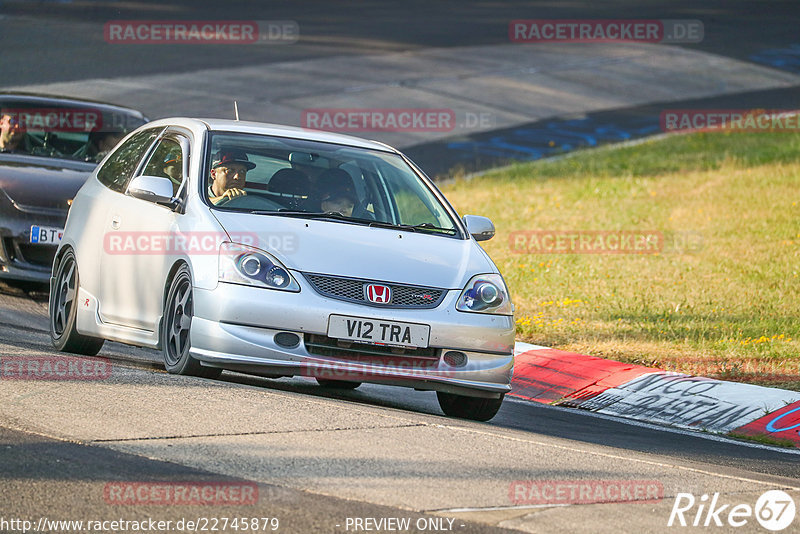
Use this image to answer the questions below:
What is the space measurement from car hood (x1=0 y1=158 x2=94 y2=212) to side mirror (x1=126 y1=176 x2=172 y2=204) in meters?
3.84

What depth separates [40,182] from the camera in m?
12.0

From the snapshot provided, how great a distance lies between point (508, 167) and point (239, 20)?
1597 centimetres

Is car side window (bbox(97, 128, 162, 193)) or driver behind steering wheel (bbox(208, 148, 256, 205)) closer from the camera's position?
driver behind steering wheel (bbox(208, 148, 256, 205))

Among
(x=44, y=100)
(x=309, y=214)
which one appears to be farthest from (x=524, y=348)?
(x=44, y=100)

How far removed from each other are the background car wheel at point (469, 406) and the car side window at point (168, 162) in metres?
2.16

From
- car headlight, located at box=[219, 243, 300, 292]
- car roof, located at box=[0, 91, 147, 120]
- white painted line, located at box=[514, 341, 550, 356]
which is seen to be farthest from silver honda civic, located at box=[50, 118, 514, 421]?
car roof, located at box=[0, 91, 147, 120]

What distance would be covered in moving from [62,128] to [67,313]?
4.59 metres

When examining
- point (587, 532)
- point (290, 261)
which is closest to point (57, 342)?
point (290, 261)

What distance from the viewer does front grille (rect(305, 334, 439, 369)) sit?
24.5ft

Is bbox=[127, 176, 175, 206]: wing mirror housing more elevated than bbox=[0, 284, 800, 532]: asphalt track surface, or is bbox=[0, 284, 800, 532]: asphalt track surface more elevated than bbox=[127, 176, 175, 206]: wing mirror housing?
bbox=[127, 176, 175, 206]: wing mirror housing

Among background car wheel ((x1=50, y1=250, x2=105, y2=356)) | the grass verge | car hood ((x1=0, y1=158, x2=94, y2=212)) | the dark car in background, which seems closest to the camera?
background car wheel ((x1=50, y1=250, x2=105, y2=356))

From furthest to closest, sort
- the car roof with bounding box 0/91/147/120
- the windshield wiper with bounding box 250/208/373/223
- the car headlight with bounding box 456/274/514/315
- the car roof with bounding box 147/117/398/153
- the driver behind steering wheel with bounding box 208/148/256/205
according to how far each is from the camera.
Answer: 1. the car roof with bounding box 0/91/147/120
2. the car roof with bounding box 147/117/398/153
3. the driver behind steering wheel with bounding box 208/148/256/205
4. the windshield wiper with bounding box 250/208/373/223
5. the car headlight with bounding box 456/274/514/315

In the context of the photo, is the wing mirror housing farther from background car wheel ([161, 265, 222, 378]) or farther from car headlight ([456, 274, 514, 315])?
car headlight ([456, 274, 514, 315])

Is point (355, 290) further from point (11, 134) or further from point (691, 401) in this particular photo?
point (11, 134)
